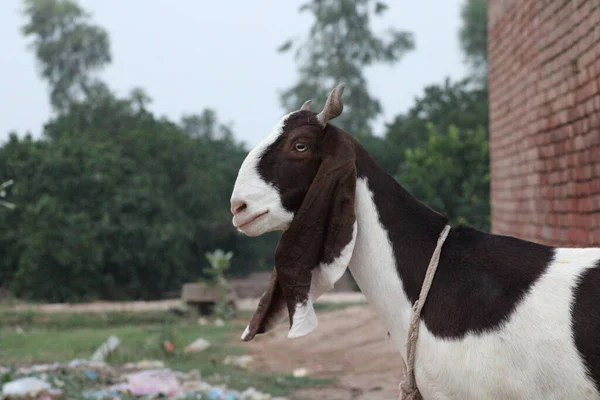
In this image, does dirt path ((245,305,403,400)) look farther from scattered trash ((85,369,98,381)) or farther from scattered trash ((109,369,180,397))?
scattered trash ((85,369,98,381))

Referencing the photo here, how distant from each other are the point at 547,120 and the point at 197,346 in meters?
4.96

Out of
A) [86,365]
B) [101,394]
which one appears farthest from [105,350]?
[101,394]

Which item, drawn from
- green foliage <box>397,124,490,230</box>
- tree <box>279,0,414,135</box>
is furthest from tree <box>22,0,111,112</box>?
green foliage <box>397,124,490,230</box>

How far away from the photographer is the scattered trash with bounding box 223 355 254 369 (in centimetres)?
861

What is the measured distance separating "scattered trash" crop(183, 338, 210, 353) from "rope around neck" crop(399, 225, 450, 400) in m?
6.92

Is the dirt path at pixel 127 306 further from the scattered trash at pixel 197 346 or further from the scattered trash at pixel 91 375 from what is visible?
the scattered trash at pixel 91 375

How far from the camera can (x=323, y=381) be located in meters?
7.64

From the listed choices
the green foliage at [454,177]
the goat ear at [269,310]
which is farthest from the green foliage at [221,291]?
the goat ear at [269,310]

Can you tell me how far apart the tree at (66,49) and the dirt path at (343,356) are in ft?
91.1

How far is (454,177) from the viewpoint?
18312 millimetres

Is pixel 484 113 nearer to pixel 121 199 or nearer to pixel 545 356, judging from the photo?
pixel 121 199

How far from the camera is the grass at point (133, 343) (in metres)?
7.57

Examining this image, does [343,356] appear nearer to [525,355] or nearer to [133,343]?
[133,343]

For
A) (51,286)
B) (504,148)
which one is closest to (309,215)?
(504,148)
